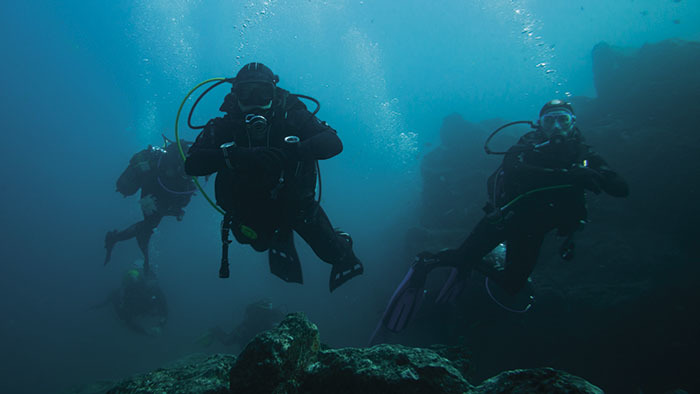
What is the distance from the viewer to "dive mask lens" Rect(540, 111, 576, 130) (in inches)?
196

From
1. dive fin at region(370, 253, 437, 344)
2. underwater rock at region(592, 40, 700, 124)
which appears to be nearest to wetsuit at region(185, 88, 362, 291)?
dive fin at region(370, 253, 437, 344)

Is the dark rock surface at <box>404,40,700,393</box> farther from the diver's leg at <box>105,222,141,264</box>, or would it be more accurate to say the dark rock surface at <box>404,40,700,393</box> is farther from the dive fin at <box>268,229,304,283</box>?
the diver's leg at <box>105,222,141,264</box>

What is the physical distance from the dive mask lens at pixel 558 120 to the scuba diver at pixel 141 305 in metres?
14.4

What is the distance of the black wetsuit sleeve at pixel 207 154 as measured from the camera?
3191 millimetres

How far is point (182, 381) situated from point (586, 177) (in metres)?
5.53

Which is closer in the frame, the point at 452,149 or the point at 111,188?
the point at 452,149

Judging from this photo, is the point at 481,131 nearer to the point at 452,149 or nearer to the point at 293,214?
the point at 452,149

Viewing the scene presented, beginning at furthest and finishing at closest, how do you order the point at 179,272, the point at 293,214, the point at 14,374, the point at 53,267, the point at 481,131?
the point at 53,267 < the point at 179,272 < the point at 481,131 < the point at 14,374 < the point at 293,214

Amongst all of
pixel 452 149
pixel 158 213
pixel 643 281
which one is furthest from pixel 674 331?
pixel 452 149

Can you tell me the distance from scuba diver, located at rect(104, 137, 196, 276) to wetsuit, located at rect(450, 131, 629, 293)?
7055 mm

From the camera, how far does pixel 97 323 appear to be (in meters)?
23.0

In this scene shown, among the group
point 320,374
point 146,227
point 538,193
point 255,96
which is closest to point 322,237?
point 255,96

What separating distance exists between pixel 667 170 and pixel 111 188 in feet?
344

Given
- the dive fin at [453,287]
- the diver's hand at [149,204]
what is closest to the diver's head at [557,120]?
the dive fin at [453,287]
